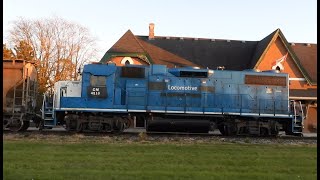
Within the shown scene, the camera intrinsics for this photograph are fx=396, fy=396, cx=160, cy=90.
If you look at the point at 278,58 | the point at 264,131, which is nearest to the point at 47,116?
the point at 264,131

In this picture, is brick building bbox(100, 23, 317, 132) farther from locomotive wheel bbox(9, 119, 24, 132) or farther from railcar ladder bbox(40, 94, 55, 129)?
locomotive wheel bbox(9, 119, 24, 132)

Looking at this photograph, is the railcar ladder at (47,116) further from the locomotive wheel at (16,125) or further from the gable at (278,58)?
the gable at (278,58)

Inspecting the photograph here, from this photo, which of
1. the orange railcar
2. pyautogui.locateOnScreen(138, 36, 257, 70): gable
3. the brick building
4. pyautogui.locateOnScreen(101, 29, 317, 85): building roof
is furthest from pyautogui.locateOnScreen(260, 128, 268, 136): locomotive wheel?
pyautogui.locateOnScreen(138, 36, 257, 70): gable

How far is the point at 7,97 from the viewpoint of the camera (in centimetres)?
1859

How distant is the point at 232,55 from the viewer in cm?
3831

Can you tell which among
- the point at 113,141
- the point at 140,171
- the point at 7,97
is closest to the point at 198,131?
the point at 113,141

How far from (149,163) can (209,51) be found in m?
29.5

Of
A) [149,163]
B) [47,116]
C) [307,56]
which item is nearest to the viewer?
[149,163]

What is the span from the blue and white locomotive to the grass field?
538 cm

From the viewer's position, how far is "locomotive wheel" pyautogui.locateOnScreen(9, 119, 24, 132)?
59.7 feet

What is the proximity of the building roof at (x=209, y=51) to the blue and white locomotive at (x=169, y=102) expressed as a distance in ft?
50.9

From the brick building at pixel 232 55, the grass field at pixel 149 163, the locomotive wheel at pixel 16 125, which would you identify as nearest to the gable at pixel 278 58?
the brick building at pixel 232 55

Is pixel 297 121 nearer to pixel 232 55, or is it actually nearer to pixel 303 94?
pixel 303 94

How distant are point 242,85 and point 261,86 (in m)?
1.00
